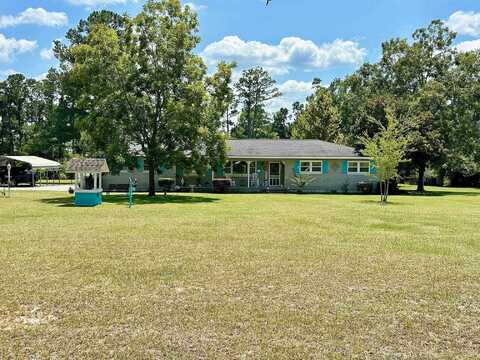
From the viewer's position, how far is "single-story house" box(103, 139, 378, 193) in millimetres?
32312

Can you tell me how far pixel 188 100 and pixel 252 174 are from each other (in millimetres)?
10570

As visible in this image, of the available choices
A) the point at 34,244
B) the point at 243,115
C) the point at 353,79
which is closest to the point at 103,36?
the point at 34,244

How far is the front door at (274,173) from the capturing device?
1345 inches


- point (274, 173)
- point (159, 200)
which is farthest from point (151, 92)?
point (274, 173)

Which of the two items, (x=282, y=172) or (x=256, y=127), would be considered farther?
(x=256, y=127)

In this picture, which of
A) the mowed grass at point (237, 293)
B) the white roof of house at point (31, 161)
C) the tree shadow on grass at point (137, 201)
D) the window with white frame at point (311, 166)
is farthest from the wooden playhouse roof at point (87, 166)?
the white roof of house at point (31, 161)

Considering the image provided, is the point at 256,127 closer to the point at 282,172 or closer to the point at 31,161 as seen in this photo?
the point at 282,172

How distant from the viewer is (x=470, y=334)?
493 cm

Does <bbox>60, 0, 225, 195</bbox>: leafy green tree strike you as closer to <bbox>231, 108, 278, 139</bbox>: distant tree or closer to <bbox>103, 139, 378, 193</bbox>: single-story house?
<bbox>103, 139, 378, 193</bbox>: single-story house

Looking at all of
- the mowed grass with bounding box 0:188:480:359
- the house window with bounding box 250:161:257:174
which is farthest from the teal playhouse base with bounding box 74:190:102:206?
the house window with bounding box 250:161:257:174

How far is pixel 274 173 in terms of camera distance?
3447 centimetres

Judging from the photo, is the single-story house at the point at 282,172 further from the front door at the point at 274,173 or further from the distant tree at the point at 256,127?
the distant tree at the point at 256,127

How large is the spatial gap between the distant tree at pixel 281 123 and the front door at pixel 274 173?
150 feet

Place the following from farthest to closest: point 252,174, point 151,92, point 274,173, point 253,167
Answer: point 274,173 → point 253,167 → point 252,174 → point 151,92
